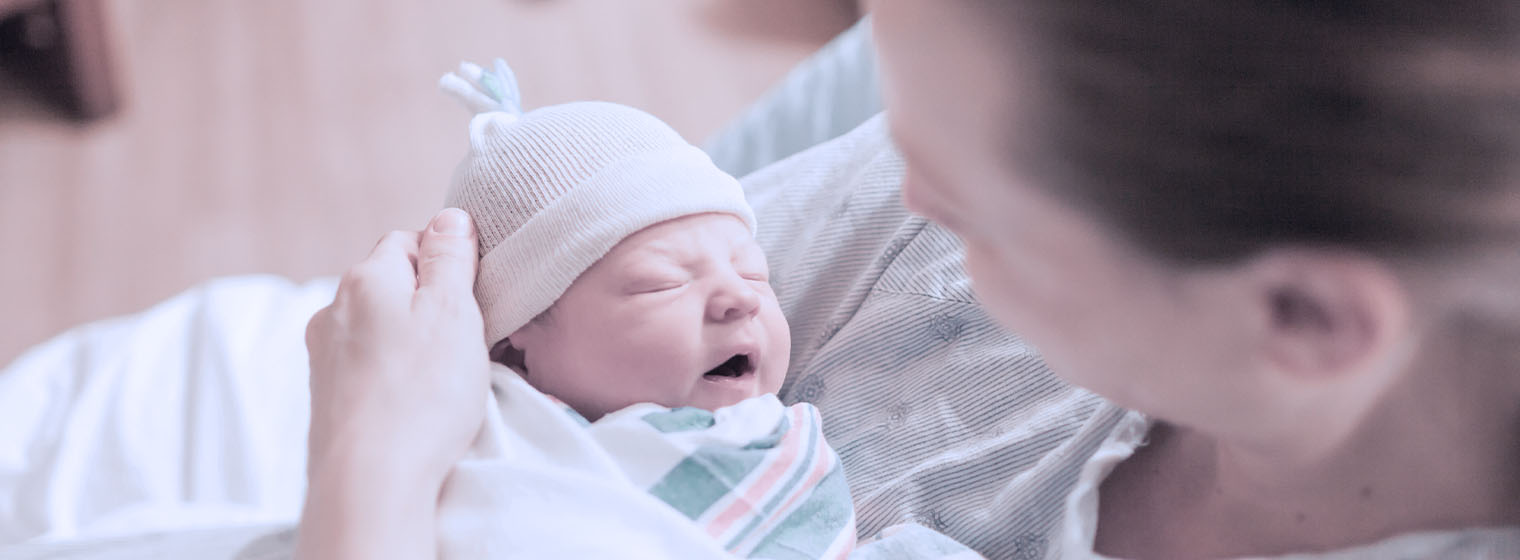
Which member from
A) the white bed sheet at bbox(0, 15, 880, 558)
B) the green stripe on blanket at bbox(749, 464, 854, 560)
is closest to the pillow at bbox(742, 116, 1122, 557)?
the green stripe on blanket at bbox(749, 464, 854, 560)

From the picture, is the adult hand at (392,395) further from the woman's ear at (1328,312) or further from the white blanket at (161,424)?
the woman's ear at (1328,312)

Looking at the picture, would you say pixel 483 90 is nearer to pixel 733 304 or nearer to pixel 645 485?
pixel 733 304

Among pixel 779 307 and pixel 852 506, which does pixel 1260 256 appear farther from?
pixel 779 307

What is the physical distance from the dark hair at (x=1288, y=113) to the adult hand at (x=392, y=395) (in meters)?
0.54

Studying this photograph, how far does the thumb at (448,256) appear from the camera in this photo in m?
1.00

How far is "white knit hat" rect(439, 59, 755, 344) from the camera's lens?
1048 millimetres

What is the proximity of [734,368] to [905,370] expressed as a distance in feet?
0.55

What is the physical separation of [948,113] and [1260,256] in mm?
174

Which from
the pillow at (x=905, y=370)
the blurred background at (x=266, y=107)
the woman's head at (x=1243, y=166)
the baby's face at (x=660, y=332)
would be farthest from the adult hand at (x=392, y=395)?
the blurred background at (x=266, y=107)

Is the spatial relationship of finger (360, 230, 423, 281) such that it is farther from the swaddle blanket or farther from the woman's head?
the woman's head

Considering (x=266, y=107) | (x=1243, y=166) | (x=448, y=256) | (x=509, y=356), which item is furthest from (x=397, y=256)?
(x=266, y=107)

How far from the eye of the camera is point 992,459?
0.98 m

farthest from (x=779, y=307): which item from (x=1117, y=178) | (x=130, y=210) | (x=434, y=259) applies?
(x=130, y=210)

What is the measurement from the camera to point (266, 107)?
2.94m
